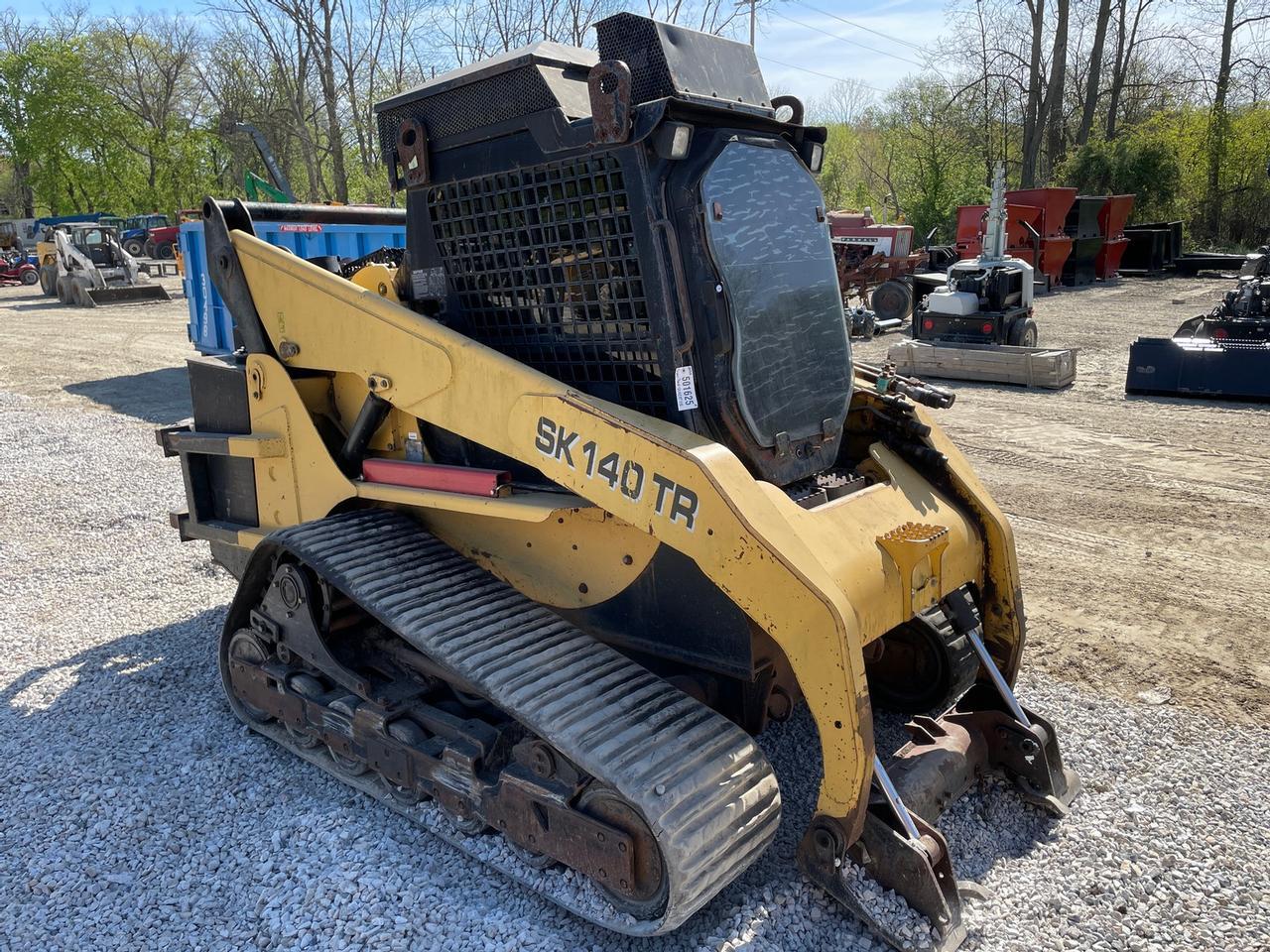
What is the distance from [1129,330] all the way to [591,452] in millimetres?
15412

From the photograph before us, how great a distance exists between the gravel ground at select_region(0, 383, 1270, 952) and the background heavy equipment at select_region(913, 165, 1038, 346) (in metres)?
8.93

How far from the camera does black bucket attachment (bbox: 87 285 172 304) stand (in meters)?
23.0

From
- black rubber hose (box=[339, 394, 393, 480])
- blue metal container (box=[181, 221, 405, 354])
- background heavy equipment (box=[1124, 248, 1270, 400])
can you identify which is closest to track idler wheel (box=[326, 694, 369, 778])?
black rubber hose (box=[339, 394, 393, 480])

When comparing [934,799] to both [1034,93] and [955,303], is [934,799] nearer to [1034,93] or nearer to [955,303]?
[955,303]

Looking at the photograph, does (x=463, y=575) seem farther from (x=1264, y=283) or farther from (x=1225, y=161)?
(x=1225, y=161)

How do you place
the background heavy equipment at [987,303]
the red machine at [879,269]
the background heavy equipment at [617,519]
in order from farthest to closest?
the red machine at [879,269] < the background heavy equipment at [987,303] < the background heavy equipment at [617,519]

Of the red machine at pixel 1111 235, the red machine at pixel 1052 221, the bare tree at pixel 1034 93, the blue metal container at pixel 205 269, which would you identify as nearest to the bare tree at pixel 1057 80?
the bare tree at pixel 1034 93

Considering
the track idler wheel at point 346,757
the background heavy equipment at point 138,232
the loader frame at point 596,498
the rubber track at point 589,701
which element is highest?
the background heavy equipment at point 138,232

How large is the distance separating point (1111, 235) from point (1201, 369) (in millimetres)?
15178

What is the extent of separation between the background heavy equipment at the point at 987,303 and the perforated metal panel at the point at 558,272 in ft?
33.5

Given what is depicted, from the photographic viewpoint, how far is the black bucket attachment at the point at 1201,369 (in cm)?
1005

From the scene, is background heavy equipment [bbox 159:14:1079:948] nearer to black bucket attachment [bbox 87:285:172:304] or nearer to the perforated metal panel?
the perforated metal panel

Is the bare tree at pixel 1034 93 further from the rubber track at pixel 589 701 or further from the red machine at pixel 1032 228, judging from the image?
the rubber track at pixel 589 701

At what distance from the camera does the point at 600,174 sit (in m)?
2.97
